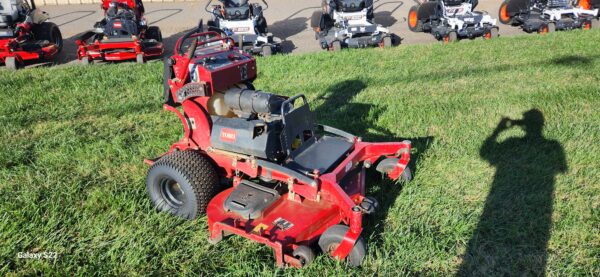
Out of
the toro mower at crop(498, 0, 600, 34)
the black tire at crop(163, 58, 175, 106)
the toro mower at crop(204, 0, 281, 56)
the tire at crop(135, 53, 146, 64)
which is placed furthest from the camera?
the toro mower at crop(498, 0, 600, 34)

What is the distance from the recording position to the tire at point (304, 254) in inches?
139

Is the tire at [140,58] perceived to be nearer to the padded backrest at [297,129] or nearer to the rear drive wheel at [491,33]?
the padded backrest at [297,129]

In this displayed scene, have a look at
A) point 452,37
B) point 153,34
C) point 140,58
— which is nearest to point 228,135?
point 140,58

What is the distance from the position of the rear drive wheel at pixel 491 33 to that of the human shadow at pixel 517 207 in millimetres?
6510

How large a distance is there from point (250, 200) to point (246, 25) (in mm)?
8509

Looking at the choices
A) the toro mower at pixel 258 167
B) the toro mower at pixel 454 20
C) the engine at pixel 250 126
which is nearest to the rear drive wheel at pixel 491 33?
the toro mower at pixel 454 20

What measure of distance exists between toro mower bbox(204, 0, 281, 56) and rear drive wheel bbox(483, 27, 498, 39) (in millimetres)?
5287

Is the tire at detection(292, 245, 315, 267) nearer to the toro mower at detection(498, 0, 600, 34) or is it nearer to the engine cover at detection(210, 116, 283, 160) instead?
the engine cover at detection(210, 116, 283, 160)

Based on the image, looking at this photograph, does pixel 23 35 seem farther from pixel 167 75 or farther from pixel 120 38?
pixel 167 75

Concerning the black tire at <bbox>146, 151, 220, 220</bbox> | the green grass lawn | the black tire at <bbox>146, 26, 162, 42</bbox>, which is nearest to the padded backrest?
the black tire at <bbox>146, 151, 220, 220</bbox>

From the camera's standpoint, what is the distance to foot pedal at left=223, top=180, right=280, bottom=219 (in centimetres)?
388

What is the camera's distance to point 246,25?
11.7 metres

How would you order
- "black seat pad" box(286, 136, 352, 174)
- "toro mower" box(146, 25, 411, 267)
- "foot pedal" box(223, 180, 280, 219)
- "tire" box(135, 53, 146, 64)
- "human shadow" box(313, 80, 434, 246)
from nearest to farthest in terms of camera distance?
"toro mower" box(146, 25, 411, 267)
"foot pedal" box(223, 180, 280, 219)
"black seat pad" box(286, 136, 352, 174)
"human shadow" box(313, 80, 434, 246)
"tire" box(135, 53, 146, 64)

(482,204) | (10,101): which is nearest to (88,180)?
(10,101)
